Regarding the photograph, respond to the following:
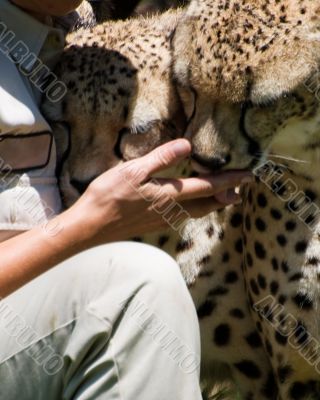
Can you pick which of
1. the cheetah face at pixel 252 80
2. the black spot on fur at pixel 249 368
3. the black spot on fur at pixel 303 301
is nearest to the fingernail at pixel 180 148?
the cheetah face at pixel 252 80

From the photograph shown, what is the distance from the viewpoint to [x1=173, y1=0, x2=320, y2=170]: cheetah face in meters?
2.21

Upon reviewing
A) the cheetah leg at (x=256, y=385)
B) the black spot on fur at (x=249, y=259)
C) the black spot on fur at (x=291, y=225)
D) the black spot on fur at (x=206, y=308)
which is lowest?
the cheetah leg at (x=256, y=385)

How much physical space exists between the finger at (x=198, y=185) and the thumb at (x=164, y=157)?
0.11ft

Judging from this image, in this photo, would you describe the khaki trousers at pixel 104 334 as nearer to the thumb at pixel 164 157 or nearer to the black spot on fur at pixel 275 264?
the thumb at pixel 164 157

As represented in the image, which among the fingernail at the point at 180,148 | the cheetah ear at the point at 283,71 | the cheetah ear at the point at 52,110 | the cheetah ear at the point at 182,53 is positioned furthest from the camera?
the cheetah ear at the point at 52,110

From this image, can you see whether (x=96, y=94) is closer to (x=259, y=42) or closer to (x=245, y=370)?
(x=259, y=42)

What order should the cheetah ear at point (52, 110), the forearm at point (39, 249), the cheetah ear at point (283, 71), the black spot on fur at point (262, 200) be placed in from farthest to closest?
1. the black spot on fur at point (262, 200)
2. the cheetah ear at point (52, 110)
3. the cheetah ear at point (283, 71)
4. the forearm at point (39, 249)

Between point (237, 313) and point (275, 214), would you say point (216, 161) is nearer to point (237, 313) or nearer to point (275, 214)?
point (275, 214)

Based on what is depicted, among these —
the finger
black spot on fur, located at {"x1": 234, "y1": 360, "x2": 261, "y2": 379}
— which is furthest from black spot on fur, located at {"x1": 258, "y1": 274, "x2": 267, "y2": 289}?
the finger

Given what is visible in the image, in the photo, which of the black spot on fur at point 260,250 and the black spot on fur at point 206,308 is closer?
the black spot on fur at point 260,250

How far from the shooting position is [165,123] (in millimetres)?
2457

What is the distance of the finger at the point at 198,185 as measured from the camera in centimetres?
209

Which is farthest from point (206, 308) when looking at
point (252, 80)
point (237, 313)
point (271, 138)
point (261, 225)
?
point (252, 80)

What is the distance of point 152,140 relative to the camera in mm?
2453
